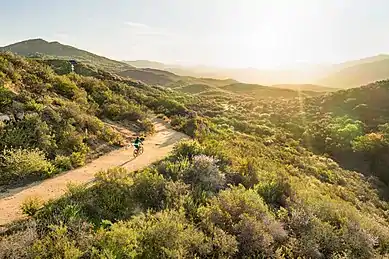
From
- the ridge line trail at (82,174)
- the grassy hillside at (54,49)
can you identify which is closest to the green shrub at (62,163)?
the ridge line trail at (82,174)

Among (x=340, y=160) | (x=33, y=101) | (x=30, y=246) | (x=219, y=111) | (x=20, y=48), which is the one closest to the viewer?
(x=30, y=246)

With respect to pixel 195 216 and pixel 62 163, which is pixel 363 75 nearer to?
pixel 62 163

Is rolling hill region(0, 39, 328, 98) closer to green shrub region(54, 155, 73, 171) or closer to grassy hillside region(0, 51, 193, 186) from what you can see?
grassy hillside region(0, 51, 193, 186)

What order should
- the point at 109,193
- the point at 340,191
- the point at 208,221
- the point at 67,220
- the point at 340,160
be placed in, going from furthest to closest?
the point at 340,160
the point at 340,191
the point at 109,193
the point at 208,221
the point at 67,220

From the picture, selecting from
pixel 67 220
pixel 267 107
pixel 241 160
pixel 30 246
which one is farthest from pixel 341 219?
pixel 267 107

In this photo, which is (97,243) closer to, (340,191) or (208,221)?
(208,221)

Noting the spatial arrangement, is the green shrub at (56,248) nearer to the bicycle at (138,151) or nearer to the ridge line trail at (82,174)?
the ridge line trail at (82,174)

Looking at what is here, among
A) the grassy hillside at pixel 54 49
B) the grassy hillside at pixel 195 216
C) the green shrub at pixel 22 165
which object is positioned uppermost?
the grassy hillside at pixel 54 49

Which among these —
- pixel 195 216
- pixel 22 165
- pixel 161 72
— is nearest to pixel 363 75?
pixel 161 72

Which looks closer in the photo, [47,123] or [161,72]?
[47,123]
